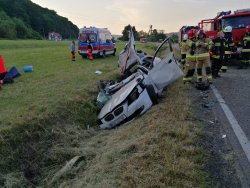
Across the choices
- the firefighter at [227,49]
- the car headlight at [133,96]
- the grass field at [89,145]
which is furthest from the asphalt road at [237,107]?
the car headlight at [133,96]

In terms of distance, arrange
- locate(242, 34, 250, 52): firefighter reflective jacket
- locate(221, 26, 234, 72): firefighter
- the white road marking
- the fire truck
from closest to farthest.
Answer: the white road marking → locate(221, 26, 234, 72): firefighter → locate(242, 34, 250, 52): firefighter reflective jacket → the fire truck

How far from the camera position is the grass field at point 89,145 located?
361 centimetres

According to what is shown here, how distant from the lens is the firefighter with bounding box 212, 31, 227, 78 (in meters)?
9.96

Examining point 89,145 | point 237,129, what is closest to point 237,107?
point 237,129

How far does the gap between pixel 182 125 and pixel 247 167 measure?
60.0 inches

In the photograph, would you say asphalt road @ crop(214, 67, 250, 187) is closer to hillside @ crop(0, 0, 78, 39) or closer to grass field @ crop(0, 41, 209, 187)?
grass field @ crop(0, 41, 209, 187)

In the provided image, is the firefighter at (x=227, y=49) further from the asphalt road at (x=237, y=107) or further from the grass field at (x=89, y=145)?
the grass field at (x=89, y=145)

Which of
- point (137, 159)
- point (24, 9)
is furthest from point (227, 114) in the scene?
point (24, 9)

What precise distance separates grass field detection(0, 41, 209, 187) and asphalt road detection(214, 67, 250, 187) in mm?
469

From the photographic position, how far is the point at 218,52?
Result: 32.9 ft

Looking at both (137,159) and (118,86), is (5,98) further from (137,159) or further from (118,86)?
(137,159)

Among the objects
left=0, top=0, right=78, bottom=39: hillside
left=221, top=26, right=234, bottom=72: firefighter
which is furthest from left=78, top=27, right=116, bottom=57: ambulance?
left=0, top=0, right=78, bottom=39: hillside

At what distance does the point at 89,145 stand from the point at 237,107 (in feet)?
9.86

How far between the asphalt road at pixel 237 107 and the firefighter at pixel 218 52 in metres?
0.37
